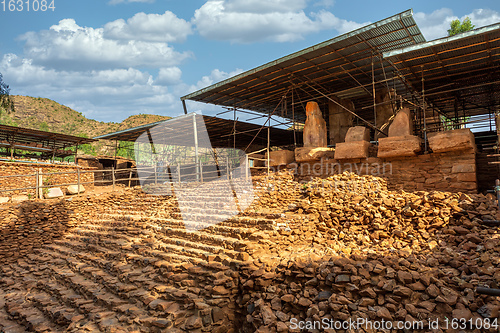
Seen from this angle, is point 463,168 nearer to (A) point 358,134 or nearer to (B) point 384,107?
(A) point 358,134

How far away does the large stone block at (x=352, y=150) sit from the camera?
8258 millimetres

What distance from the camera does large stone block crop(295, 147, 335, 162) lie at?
30.8ft

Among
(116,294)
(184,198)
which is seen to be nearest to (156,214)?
(184,198)

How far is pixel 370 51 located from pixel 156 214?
27.5ft

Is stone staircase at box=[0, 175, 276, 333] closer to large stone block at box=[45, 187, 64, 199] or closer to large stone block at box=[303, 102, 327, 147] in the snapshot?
large stone block at box=[45, 187, 64, 199]

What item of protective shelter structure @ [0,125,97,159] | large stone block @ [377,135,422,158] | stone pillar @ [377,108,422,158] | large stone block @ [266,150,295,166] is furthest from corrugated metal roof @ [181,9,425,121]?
protective shelter structure @ [0,125,97,159]

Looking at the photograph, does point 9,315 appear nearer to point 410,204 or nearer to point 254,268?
point 254,268

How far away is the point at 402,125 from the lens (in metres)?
8.04

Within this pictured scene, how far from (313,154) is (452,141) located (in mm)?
3827

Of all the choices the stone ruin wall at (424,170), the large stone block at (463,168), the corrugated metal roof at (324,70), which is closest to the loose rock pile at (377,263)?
the stone ruin wall at (424,170)

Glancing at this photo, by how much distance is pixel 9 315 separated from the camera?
6070 mm
